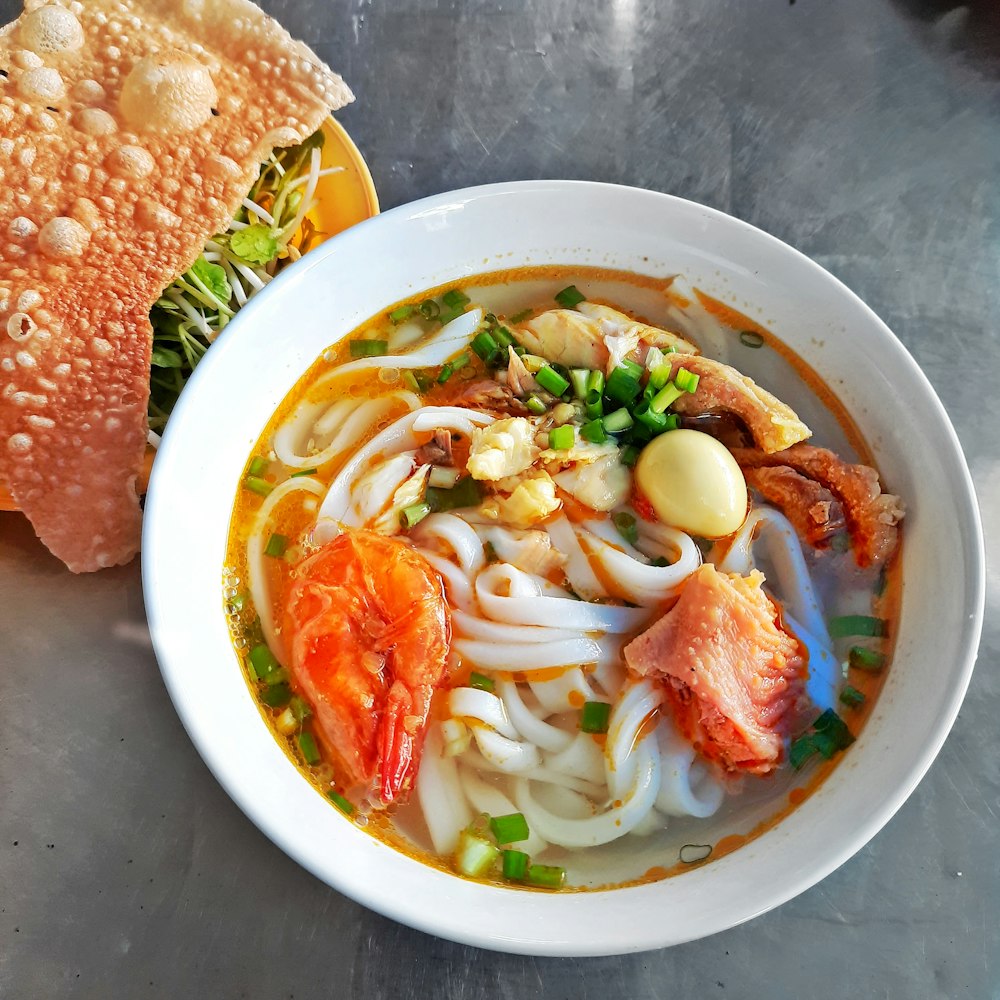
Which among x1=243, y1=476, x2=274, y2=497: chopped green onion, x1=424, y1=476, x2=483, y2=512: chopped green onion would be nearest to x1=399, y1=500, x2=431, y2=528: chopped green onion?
x1=424, y1=476, x2=483, y2=512: chopped green onion

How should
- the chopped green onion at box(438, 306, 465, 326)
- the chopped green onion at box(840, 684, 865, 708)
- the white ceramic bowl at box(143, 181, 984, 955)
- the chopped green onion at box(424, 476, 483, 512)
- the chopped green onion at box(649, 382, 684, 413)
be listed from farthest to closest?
the chopped green onion at box(438, 306, 465, 326)
the chopped green onion at box(424, 476, 483, 512)
the chopped green onion at box(649, 382, 684, 413)
the chopped green onion at box(840, 684, 865, 708)
the white ceramic bowl at box(143, 181, 984, 955)

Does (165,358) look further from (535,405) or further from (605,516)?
(605,516)

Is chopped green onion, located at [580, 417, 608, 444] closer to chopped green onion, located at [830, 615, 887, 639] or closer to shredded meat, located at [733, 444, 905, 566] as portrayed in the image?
shredded meat, located at [733, 444, 905, 566]

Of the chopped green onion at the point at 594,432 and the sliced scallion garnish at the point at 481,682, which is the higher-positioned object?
the chopped green onion at the point at 594,432

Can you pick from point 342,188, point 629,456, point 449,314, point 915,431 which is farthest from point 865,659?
point 342,188

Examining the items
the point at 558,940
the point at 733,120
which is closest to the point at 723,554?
the point at 558,940

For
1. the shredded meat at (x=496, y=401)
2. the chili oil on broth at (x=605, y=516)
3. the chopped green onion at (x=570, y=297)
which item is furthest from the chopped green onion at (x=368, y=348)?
the chopped green onion at (x=570, y=297)

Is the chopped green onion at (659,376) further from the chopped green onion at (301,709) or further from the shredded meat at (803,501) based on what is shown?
the chopped green onion at (301,709)
